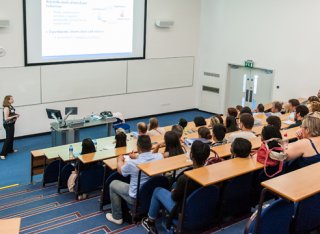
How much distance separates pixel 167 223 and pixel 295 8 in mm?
7859

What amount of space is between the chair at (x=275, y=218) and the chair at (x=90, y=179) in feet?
9.30

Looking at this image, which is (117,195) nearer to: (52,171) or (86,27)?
(52,171)

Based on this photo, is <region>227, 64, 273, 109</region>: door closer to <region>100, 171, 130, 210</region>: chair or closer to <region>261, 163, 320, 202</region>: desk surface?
<region>100, 171, 130, 210</region>: chair

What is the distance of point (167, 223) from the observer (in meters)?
4.27

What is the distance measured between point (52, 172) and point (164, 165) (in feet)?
9.97

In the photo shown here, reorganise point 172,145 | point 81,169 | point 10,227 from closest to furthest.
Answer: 1. point 10,227
2. point 172,145
3. point 81,169

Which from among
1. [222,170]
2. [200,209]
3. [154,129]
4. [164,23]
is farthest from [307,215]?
[164,23]

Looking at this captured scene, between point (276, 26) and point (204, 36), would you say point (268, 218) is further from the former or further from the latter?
point (204, 36)

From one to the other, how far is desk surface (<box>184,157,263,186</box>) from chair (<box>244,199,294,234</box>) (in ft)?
1.55

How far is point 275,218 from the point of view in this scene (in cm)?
361

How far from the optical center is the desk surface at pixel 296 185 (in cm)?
330

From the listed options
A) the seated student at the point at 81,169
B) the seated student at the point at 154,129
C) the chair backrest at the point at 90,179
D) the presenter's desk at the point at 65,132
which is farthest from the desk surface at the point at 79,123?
the chair backrest at the point at 90,179

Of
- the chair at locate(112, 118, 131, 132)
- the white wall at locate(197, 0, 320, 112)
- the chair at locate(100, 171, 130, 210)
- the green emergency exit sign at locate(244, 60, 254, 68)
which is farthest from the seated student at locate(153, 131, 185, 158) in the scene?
the green emergency exit sign at locate(244, 60, 254, 68)

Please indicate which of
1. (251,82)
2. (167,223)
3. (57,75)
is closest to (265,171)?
(167,223)
